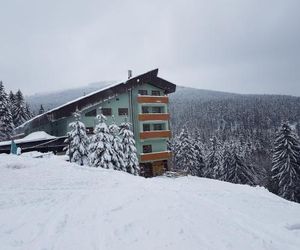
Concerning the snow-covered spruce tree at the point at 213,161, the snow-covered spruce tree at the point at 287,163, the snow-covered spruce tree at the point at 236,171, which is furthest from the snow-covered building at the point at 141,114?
the snow-covered spruce tree at the point at 213,161

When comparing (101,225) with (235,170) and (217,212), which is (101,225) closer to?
(217,212)

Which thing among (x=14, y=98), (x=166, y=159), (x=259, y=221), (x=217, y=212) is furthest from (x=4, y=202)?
(x=14, y=98)

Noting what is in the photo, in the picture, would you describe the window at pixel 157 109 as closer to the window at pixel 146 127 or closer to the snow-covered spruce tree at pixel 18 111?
the window at pixel 146 127

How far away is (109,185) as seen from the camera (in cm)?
1379

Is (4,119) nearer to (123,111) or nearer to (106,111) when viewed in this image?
(106,111)

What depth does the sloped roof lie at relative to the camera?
1340 inches

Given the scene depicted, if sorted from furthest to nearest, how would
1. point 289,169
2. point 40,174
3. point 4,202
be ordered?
point 289,169 < point 40,174 < point 4,202

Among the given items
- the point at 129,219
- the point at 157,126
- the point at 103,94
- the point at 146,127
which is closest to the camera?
the point at 129,219

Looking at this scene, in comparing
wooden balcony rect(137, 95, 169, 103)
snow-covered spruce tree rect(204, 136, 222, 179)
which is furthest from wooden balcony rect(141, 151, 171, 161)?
snow-covered spruce tree rect(204, 136, 222, 179)

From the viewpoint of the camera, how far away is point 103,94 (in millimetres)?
36062

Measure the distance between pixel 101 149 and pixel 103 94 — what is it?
10.3m

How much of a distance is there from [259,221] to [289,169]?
2992 cm

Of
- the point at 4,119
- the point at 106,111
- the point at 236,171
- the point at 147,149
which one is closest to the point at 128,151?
the point at 106,111

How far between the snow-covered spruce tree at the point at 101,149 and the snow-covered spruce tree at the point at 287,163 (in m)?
22.7
